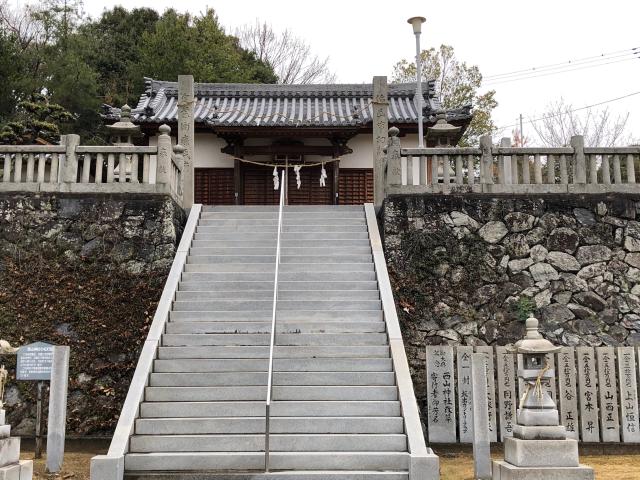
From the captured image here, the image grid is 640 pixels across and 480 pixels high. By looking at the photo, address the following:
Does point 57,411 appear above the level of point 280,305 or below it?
below

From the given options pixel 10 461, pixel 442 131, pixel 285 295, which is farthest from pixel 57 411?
pixel 442 131

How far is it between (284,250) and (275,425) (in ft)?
13.8

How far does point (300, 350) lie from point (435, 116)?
10.8 metres

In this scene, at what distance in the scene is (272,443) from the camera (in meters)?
7.10

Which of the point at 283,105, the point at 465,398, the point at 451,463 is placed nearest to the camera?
the point at 451,463

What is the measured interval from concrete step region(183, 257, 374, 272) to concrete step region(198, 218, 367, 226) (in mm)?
1492

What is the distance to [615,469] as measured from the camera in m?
7.55

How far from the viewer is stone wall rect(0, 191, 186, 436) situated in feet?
30.9

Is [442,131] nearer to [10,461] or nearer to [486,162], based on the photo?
[486,162]

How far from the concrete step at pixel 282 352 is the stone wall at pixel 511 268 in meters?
1.66

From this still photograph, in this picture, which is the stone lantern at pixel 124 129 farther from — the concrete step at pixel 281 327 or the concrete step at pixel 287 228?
the concrete step at pixel 281 327

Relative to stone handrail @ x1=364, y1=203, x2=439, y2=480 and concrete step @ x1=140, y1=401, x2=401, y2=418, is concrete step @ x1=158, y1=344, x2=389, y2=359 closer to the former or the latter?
stone handrail @ x1=364, y1=203, x2=439, y2=480

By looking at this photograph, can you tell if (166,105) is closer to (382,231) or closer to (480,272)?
(382,231)

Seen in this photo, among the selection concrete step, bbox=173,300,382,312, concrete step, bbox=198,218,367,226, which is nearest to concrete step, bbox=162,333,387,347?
concrete step, bbox=173,300,382,312
